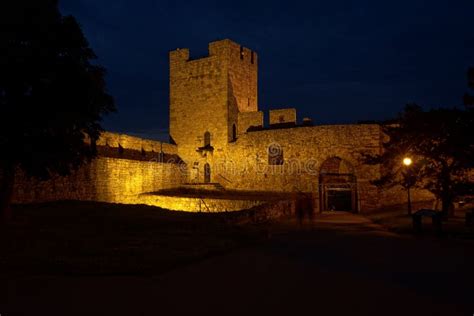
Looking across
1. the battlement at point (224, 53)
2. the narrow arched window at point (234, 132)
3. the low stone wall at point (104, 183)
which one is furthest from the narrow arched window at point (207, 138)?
the battlement at point (224, 53)

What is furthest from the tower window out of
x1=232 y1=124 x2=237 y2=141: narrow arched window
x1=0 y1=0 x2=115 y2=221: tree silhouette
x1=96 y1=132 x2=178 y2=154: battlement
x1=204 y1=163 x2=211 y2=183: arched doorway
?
x1=0 y1=0 x2=115 y2=221: tree silhouette

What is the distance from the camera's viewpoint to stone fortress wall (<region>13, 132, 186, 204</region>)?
16.2 metres

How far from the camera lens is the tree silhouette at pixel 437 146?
40.4ft

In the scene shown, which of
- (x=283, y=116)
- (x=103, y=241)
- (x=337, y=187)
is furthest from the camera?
(x=283, y=116)

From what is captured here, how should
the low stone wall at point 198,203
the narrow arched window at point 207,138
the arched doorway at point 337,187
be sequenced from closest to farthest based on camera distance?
the low stone wall at point 198,203 → the arched doorway at point 337,187 → the narrow arched window at point 207,138

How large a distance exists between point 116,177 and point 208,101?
11.9 meters

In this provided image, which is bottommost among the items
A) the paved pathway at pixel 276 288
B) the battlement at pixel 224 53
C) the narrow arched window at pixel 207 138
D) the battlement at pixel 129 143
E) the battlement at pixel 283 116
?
the paved pathway at pixel 276 288

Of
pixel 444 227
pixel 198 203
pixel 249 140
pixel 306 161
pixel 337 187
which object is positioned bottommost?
pixel 444 227

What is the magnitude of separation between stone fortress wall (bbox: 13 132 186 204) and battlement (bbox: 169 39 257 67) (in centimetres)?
775

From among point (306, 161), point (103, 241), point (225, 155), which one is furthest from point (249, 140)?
point (103, 241)

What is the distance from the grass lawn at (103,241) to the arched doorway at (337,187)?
1135 cm

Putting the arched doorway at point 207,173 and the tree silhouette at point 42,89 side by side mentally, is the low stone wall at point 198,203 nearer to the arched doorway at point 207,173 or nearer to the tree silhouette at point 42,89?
the arched doorway at point 207,173

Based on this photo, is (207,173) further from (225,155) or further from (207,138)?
(207,138)

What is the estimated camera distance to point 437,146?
1486cm
